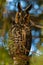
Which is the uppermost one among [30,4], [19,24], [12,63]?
[30,4]

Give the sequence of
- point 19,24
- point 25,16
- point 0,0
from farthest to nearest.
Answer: point 25,16 < point 19,24 < point 0,0

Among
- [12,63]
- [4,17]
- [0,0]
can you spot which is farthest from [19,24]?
[12,63]

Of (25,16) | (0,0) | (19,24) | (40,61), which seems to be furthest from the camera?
(25,16)

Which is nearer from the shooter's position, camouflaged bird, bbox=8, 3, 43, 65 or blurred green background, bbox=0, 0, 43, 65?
blurred green background, bbox=0, 0, 43, 65

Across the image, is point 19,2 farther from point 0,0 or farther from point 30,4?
point 0,0

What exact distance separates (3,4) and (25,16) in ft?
0.83

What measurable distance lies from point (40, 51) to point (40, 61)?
0.05m

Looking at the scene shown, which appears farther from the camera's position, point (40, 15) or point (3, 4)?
point (40, 15)

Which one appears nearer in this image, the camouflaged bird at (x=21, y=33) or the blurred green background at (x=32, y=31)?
the blurred green background at (x=32, y=31)

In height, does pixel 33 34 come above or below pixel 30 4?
below

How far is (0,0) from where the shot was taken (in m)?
1.12

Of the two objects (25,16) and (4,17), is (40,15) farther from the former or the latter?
(4,17)

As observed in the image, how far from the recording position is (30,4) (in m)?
1.29

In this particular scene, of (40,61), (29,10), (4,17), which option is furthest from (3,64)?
(29,10)
